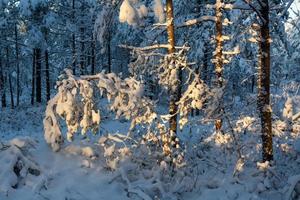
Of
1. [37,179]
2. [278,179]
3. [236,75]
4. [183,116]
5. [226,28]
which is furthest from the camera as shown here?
[236,75]

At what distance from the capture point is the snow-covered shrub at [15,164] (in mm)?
8722

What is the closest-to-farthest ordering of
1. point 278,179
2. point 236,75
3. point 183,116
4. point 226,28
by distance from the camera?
point 278,179
point 183,116
point 226,28
point 236,75

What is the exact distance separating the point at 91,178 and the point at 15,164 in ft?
5.32

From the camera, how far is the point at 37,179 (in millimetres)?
8969

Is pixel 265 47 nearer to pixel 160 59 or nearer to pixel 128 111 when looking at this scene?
pixel 160 59

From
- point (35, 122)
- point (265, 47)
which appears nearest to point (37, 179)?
point (265, 47)

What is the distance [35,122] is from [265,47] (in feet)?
46.6

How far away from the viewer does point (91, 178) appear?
9.56 meters

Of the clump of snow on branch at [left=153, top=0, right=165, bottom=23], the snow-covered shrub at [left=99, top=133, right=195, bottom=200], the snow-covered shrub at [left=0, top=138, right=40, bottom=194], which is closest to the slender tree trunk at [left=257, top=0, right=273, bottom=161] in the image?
the snow-covered shrub at [left=99, top=133, right=195, bottom=200]

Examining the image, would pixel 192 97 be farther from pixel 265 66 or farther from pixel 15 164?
pixel 15 164

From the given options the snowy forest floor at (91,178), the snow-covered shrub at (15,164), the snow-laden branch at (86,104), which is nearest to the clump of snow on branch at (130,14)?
the snow-laden branch at (86,104)

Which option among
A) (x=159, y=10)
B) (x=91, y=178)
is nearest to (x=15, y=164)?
(x=91, y=178)

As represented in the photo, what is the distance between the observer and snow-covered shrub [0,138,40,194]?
872 cm

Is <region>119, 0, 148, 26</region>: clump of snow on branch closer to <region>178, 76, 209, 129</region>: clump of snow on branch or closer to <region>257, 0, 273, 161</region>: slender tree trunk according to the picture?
<region>178, 76, 209, 129</region>: clump of snow on branch
